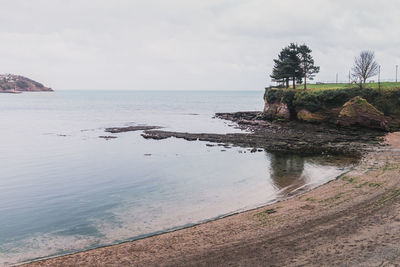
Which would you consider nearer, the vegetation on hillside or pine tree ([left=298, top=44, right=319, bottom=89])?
the vegetation on hillside

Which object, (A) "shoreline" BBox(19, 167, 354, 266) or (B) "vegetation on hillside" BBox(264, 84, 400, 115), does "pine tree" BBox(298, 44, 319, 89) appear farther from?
(A) "shoreline" BBox(19, 167, 354, 266)

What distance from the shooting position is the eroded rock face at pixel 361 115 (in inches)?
2040

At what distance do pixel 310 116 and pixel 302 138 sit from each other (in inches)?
561

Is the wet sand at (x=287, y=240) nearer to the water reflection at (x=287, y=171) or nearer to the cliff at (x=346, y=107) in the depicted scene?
the water reflection at (x=287, y=171)

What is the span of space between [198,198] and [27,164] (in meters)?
21.8

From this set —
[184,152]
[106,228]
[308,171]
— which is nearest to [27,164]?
[184,152]

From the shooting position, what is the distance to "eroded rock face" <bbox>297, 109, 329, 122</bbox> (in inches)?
2296

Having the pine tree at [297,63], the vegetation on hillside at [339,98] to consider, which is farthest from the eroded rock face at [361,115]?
the pine tree at [297,63]

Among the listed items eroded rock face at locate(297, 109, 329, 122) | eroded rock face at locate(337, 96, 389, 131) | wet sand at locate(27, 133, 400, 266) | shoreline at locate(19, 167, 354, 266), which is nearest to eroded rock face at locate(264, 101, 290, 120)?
eroded rock face at locate(297, 109, 329, 122)

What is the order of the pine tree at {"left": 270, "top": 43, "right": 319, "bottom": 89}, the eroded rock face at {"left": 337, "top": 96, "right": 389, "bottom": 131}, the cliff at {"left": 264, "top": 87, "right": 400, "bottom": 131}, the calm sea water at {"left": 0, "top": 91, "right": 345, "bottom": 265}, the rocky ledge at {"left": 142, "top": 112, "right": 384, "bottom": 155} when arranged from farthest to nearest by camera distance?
1. the pine tree at {"left": 270, "top": 43, "right": 319, "bottom": 89}
2. the cliff at {"left": 264, "top": 87, "right": 400, "bottom": 131}
3. the eroded rock face at {"left": 337, "top": 96, "right": 389, "bottom": 131}
4. the rocky ledge at {"left": 142, "top": 112, "right": 384, "bottom": 155}
5. the calm sea water at {"left": 0, "top": 91, "right": 345, "bottom": 265}

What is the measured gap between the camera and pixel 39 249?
1573 cm

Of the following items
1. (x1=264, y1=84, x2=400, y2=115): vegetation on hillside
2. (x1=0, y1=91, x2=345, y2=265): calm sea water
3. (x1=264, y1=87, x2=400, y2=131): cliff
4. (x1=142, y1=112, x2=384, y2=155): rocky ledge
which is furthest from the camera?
(x1=264, y1=84, x2=400, y2=115): vegetation on hillside

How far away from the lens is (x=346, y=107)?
2169 inches

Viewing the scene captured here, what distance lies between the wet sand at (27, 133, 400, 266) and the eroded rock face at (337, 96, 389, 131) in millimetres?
34626
